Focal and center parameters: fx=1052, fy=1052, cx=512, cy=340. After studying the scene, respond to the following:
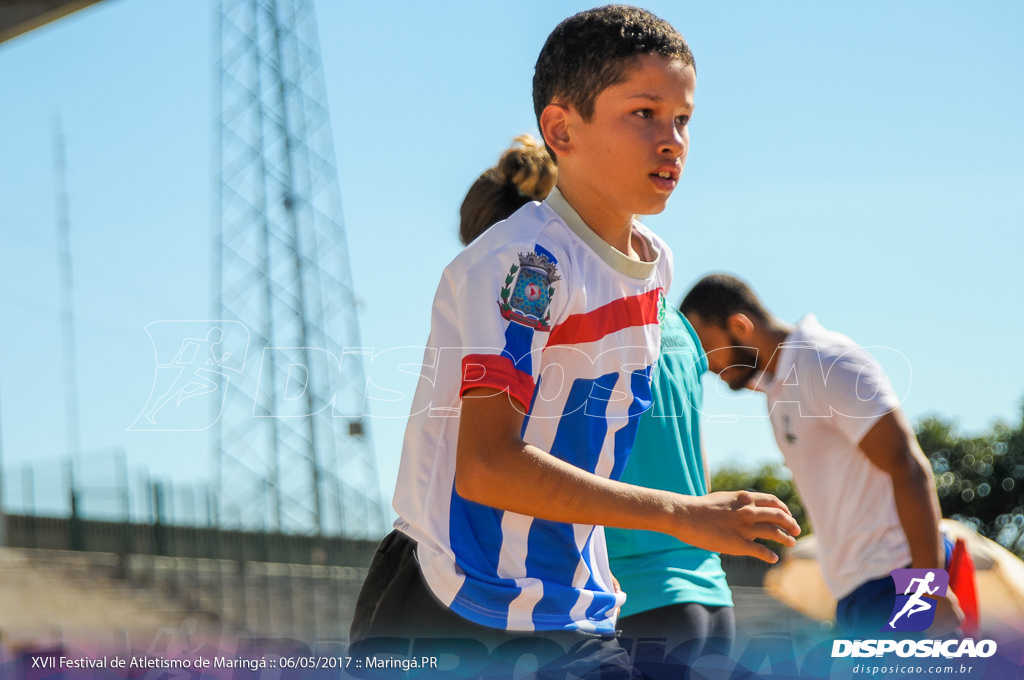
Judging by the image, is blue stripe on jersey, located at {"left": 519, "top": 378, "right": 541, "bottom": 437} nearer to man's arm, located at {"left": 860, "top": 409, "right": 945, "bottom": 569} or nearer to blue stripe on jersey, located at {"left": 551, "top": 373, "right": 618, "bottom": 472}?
blue stripe on jersey, located at {"left": 551, "top": 373, "right": 618, "bottom": 472}

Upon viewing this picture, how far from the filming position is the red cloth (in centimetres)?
340

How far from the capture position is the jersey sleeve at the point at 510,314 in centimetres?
165

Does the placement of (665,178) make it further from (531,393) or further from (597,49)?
(531,393)

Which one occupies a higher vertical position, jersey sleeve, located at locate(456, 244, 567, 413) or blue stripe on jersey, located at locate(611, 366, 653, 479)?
jersey sleeve, located at locate(456, 244, 567, 413)

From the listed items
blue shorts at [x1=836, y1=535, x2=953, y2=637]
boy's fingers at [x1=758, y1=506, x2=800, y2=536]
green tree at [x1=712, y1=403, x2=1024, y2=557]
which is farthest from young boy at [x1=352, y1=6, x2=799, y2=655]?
green tree at [x1=712, y1=403, x2=1024, y2=557]

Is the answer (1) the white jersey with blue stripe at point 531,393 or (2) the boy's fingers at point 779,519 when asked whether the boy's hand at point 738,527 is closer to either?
(2) the boy's fingers at point 779,519

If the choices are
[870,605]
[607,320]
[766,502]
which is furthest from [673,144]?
[870,605]

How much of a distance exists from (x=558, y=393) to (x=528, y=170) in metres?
1.29

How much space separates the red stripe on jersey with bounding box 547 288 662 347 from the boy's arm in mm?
223

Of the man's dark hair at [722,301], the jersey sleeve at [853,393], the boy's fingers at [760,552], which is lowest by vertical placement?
the boy's fingers at [760,552]

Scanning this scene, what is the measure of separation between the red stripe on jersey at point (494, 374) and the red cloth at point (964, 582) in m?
2.31

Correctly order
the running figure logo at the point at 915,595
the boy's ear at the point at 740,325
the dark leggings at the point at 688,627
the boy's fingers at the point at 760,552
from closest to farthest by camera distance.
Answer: the boy's fingers at the point at 760,552 < the dark leggings at the point at 688,627 < the running figure logo at the point at 915,595 < the boy's ear at the point at 740,325

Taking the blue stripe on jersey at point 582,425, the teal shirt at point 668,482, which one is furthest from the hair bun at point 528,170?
the blue stripe on jersey at point 582,425

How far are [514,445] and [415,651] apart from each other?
0.45 metres
